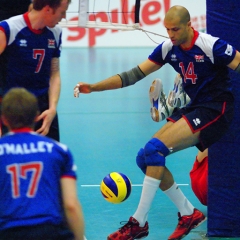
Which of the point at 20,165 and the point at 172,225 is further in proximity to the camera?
the point at 172,225

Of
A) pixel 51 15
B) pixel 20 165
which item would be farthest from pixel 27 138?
pixel 51 15

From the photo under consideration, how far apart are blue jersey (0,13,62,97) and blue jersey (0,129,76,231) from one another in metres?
1.56

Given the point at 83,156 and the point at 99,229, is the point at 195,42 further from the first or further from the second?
the point at 83,156

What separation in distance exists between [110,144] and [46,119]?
3951 mm

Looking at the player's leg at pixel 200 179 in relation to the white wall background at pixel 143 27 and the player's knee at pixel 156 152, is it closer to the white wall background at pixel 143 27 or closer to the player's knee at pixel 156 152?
the player's knee at pixel 156 152

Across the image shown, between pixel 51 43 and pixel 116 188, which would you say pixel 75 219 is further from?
pixel 116 188

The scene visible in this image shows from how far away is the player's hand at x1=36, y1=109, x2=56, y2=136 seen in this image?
433 centimetres

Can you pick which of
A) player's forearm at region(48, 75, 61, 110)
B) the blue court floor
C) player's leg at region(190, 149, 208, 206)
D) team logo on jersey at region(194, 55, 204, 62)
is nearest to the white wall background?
the blue court floor

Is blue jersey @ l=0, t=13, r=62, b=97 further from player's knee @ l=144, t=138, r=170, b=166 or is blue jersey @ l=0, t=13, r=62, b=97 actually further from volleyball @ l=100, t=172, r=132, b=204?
volleyball @ l=100, t=172, r=132, b=204

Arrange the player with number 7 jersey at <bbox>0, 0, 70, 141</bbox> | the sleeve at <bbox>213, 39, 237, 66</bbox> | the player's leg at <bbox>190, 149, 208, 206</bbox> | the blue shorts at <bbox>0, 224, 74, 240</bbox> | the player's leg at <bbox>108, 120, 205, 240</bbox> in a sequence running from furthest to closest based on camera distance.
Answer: the player's leg at <bbox>190, 149, 208, 206</bbox> → the player's leg at <bbox>108, 120, 205, 240</bbox> → the sleeve at <bbox>213, 39, 237, 66</bbox> → the player with number 7 jersey at <bbox>0, 0, 70, 141</bbox> → the blue shorts at <bbox>0, 224, 74, 240</bbox>

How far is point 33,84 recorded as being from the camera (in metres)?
4.50

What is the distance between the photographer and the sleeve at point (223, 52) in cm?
464

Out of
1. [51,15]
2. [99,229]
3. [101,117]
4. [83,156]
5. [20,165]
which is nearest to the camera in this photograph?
[20,165]

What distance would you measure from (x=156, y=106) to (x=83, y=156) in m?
2.21
